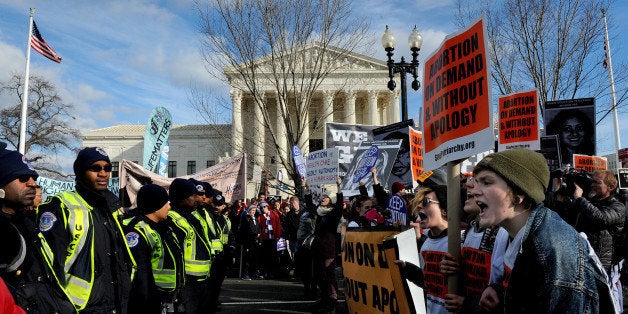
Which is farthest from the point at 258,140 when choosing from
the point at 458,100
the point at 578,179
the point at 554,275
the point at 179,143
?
the point at 179,143

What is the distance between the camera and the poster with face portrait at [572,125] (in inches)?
397

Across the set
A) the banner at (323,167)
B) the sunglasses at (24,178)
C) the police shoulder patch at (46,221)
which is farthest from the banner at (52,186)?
the sunglasses at (24,178)

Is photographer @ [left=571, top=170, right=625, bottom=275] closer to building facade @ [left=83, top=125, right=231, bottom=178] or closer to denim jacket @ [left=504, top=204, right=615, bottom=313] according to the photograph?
denim jacket @ [left=504, top=204, right=615, bottom=313]

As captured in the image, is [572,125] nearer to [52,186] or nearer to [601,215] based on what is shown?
[601,215]

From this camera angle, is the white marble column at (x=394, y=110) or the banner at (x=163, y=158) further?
the white marble column at (x=394, y=110)

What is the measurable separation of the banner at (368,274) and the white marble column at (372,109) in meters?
56.8

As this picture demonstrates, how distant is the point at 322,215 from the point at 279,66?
32.2 ft

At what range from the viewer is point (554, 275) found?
70.8 inches

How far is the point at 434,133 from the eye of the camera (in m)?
3.32

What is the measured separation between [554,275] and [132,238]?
11.3 ft

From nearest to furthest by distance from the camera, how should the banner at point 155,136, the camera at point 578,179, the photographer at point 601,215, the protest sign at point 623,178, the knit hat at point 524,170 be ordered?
the knit hat at point 524,170
the photographer at point 601,215
the camera at point 578,179
the banner at point 155,136
the protest sign at point 623,178

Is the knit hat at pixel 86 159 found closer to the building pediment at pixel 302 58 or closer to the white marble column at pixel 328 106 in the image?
the building pediment at pixel 302 58

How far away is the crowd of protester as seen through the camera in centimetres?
188

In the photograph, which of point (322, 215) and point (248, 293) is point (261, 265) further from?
point (322, 215)
